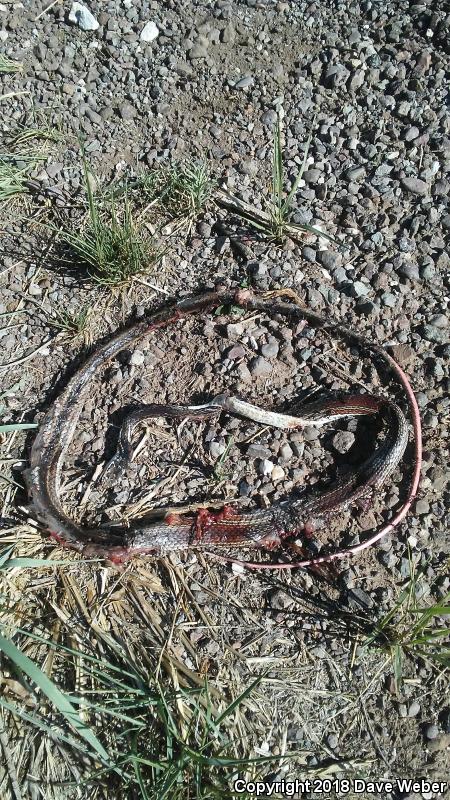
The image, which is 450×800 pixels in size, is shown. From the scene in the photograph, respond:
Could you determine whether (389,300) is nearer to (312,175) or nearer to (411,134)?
(312,175)

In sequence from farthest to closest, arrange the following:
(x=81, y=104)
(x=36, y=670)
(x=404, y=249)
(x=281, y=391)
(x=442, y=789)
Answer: (x=81, y=104)
(x=404, y=249)
(x=281, y=391)
(x=442, y=789)
(x=36, y=670)

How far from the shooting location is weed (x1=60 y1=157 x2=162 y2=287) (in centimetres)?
310

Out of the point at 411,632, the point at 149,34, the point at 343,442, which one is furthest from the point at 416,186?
the point at 411,632

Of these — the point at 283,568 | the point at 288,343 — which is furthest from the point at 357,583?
the point at 288,343

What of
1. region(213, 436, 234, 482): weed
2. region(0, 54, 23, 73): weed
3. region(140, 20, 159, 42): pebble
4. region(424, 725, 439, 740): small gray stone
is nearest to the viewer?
region(424, 725, 439, 740): small gray stone

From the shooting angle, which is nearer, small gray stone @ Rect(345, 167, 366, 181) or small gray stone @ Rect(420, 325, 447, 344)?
small gray stone @ Rect(420, 325, 447, 344)

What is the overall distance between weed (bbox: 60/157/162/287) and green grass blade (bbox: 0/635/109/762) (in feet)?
5.46

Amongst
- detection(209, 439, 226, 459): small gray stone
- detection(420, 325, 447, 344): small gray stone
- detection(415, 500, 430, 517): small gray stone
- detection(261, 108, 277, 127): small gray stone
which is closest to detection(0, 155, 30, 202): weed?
detection(261, 108, 277, 127): small gray stone

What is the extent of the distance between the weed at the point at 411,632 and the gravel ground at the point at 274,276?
0.07m

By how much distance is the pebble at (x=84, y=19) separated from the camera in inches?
154

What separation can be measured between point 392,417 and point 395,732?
1.08 m

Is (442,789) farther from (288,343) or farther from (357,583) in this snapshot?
(288,343)

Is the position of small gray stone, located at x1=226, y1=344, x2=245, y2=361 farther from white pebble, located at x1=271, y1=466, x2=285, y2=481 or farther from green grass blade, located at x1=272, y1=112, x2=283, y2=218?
green grass blade, located at x1=272, y1=112, x2=283, y2=218

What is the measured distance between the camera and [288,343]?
10.0ft
